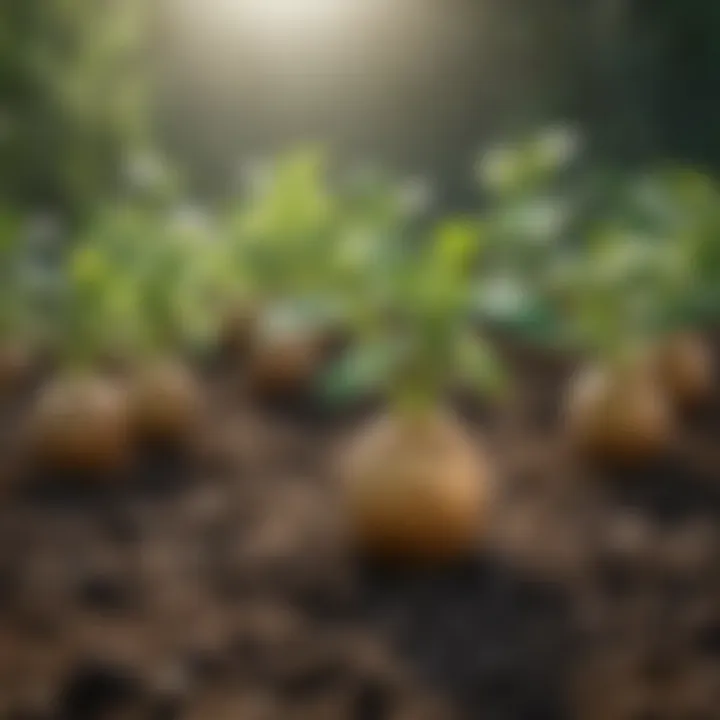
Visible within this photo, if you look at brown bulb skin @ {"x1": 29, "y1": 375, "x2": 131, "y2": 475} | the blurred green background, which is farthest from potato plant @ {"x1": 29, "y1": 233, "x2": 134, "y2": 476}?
the blurred green background

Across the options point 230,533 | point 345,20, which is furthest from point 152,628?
point 345,20

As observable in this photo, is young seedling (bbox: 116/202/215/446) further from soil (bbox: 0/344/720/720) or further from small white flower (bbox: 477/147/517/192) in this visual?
small white flower (bbox: 477/147/517/192)

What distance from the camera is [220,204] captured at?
74 centimetres

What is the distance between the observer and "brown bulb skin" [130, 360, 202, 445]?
0.80 m

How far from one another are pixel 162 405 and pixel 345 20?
0.81 feet

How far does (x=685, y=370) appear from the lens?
80cm

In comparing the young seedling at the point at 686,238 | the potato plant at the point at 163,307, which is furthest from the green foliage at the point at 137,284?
the young seedling at the point at 686,238

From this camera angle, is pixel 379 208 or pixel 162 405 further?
pixel 162 405

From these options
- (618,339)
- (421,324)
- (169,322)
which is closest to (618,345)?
(618,339)

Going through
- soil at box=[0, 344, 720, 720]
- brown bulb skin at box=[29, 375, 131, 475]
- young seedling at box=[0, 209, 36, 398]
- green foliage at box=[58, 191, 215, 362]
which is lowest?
soil at box=[0, 344, 720, 720]

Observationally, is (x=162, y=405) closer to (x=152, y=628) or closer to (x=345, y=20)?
(x=152, y=628)

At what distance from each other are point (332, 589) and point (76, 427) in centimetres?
18

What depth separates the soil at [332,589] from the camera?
2.33ft

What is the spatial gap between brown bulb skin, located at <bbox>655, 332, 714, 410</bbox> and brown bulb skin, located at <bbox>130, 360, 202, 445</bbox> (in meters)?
0.26
